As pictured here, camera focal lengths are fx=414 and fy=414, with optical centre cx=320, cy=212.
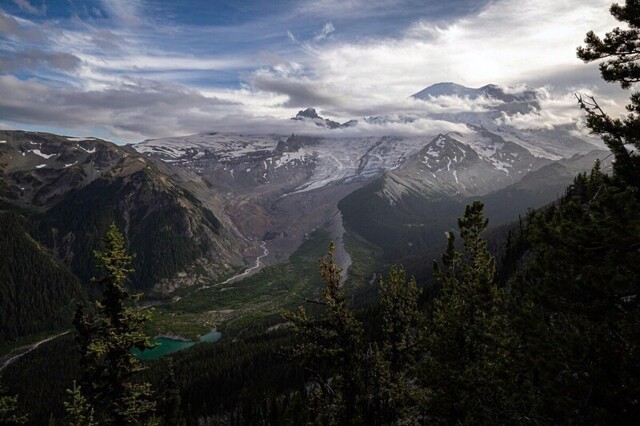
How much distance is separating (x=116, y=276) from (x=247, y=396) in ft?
285

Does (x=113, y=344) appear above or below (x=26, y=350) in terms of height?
above

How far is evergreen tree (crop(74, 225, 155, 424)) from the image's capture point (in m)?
22.5

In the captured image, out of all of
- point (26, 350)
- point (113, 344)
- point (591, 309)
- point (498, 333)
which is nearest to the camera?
point (591, 309)

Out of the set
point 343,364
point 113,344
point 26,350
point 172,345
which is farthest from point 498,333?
point 26,350

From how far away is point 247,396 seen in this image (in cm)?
9975

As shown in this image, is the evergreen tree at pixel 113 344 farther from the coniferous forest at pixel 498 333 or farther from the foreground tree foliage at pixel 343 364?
the foreground tree foliage at pixel 343 364

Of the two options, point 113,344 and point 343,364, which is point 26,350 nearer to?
point 113,344

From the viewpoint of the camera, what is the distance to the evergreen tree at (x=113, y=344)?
22453mm

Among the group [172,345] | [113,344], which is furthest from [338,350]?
[172,345]

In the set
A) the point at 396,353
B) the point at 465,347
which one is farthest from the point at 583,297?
the point at 396,353

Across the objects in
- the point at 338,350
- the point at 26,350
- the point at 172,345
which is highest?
the point at 338,350

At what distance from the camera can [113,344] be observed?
72.9 feet

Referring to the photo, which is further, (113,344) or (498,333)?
(113,344)

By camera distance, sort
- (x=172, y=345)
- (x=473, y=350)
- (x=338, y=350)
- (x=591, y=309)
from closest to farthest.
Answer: (x=591, y=309)
(x=338, y=350)
(x=473, y=350)
(x=172, y=345)
